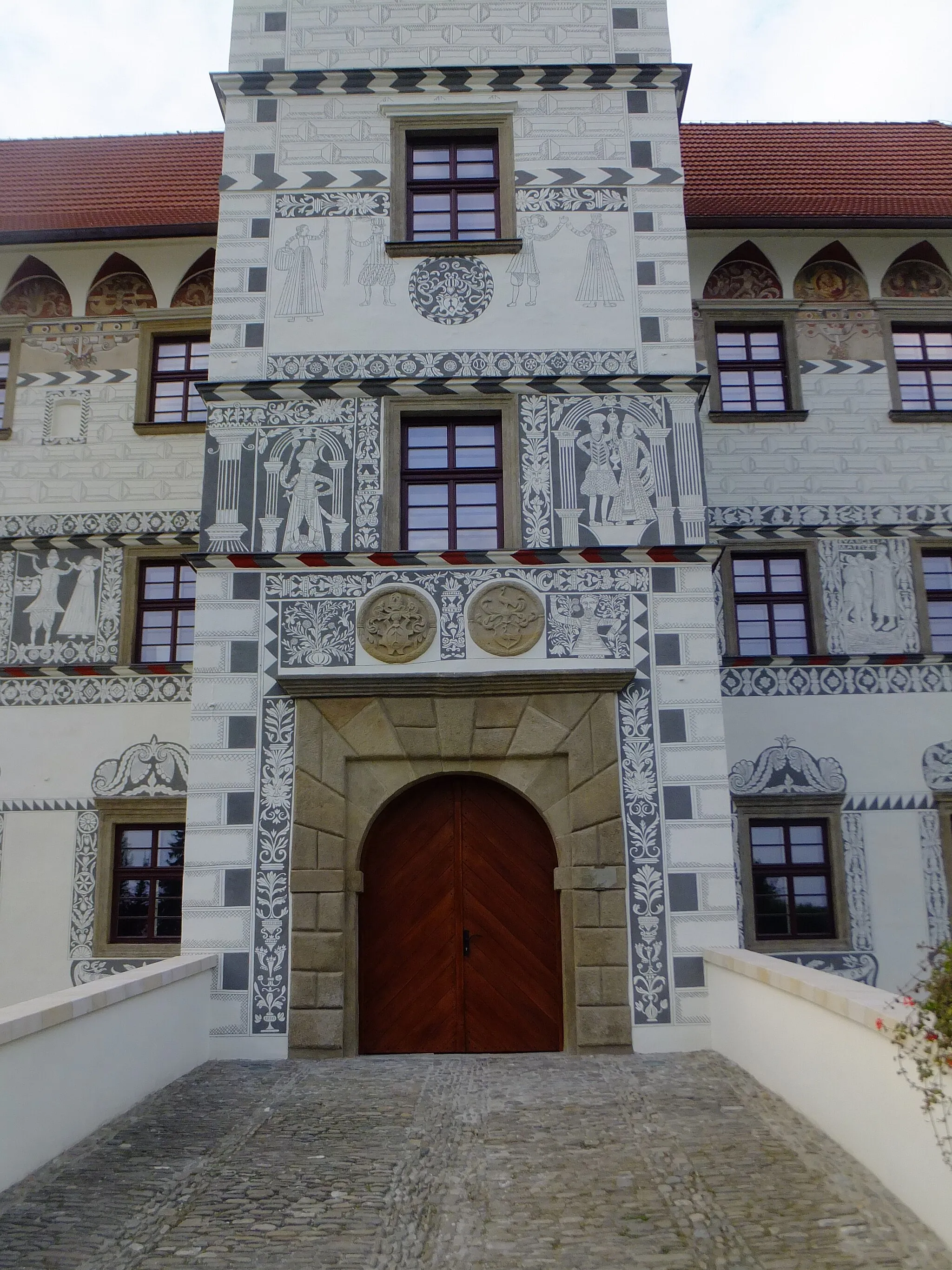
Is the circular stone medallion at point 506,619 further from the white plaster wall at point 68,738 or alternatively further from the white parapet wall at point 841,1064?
the white plaster wall at point 68,738

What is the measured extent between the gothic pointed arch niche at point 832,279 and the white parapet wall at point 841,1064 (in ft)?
25.1

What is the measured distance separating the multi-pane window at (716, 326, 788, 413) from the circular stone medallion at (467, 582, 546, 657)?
4.41m

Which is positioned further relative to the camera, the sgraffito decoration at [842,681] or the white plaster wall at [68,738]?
the sgraffito decoration at [842,681]

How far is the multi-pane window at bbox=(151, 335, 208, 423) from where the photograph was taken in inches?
478

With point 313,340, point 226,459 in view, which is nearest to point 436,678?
point 226,459

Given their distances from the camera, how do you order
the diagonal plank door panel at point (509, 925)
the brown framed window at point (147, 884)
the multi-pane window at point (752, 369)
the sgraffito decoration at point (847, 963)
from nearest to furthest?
the diagonal plank door panel at point (509, 925) < the sgraffito decoration at point (847, 963) < the brown framed window at point (147, 884) < the multi-pane window at point (752, 369)

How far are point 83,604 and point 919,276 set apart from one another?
948cm

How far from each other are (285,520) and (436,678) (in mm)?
1794

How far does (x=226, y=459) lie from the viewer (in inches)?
368

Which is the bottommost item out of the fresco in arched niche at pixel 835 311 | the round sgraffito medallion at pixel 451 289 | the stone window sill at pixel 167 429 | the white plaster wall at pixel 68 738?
the white plaster wall at pixel 68 738

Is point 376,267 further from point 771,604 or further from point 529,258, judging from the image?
point 771,604

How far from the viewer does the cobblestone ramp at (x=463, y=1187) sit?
169 inches

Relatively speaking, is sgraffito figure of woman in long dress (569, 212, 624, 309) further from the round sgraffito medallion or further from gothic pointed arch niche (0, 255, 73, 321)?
gothic pointed arch niche (0, 255, 73, 321)

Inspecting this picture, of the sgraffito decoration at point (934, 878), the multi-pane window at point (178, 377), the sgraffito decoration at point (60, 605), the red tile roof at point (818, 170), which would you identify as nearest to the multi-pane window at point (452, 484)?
the multi-pane window at point (178, 377)
